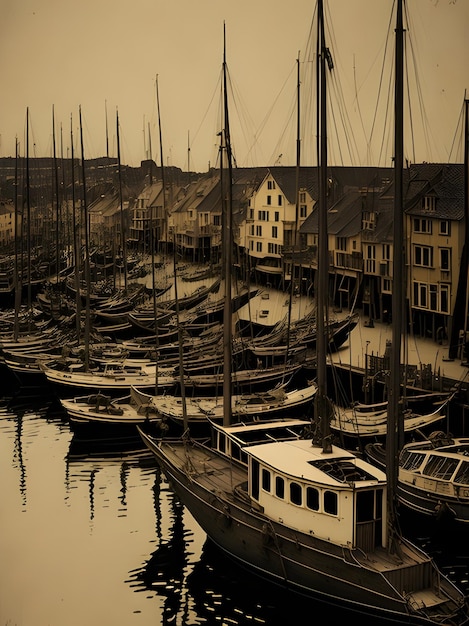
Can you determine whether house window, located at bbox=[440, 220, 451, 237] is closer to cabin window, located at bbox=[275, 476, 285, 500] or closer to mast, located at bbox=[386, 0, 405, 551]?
mast, located at bbox=[386, 0, 405, 551]

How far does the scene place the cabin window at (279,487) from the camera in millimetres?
9398

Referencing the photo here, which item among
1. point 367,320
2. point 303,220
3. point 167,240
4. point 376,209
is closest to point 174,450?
point 367,320

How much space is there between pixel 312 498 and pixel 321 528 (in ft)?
0.94

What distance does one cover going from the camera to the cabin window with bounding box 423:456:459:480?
1113 centimetres

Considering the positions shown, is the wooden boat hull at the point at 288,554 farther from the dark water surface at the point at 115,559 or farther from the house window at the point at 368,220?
the house window at the point at 368,220

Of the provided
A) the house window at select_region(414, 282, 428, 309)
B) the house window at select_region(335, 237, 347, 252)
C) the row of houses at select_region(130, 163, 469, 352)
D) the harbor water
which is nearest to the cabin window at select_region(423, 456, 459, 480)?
the harbor water

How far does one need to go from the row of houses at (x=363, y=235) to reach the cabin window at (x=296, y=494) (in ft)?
12.8

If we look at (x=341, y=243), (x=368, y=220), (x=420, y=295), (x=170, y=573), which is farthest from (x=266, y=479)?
(x=341, y=243)

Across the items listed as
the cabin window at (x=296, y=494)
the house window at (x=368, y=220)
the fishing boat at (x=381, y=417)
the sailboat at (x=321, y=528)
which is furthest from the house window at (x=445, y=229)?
the cabin window at (x=296, y=494)

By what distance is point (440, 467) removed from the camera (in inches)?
444

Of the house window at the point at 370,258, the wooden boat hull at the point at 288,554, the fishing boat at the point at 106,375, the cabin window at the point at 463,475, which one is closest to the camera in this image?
the wooden boat hull at the point at 288,554

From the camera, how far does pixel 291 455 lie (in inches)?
388

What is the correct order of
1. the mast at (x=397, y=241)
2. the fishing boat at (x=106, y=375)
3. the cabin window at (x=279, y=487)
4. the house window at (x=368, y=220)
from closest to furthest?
1. the cabin window at (x=279, y=487)
2. the mast at (x=397, y=241)
3. the house window at (x=368, y=220)
4. the fishing boat at (x=106, y=375)

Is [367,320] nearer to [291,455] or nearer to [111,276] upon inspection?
[291,455]
